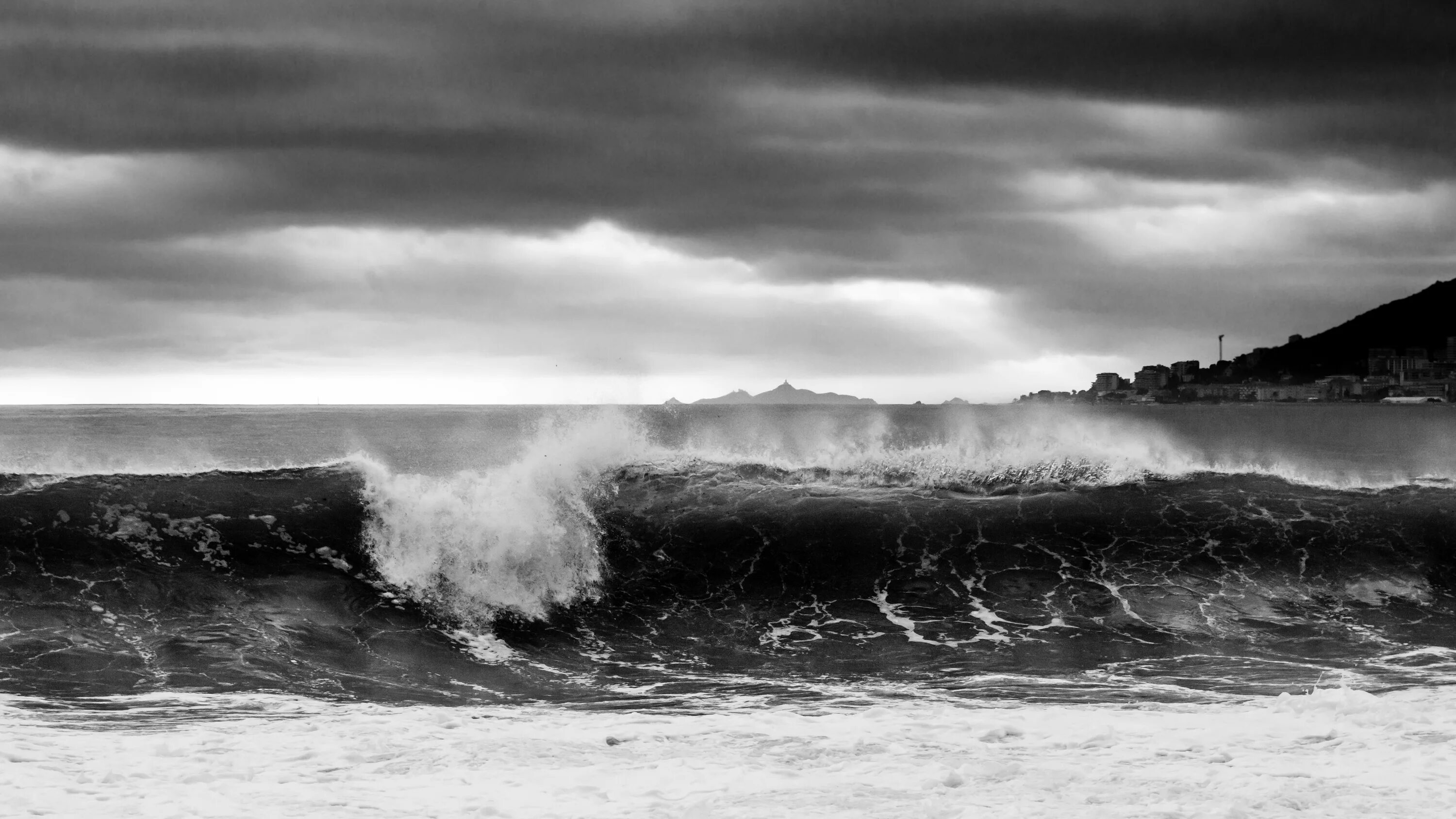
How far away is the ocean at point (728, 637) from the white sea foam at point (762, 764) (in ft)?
0.13

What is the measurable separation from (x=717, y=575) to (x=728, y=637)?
3043mm

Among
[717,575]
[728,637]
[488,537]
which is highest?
[488,537]

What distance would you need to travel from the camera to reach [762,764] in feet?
29.0

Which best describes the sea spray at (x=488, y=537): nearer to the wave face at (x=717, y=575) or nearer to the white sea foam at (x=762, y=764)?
the wave face at (x=717, y=575)

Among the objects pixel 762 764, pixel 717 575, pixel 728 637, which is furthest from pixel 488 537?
pixel 762 764

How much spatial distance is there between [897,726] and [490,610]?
29.3ft

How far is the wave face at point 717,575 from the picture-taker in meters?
14.6

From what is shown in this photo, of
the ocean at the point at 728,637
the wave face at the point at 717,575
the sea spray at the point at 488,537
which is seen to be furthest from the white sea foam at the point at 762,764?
the sea spray at the point at 488,537

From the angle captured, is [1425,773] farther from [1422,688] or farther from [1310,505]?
[1310,505]

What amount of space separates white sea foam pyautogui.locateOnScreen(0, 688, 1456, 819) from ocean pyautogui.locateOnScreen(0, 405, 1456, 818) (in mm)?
41

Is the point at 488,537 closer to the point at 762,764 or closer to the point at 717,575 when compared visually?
the point at 717,575

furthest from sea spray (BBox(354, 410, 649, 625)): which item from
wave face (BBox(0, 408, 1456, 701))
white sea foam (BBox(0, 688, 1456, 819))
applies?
white sea foam (BBox(0, 688, 1456, 819))

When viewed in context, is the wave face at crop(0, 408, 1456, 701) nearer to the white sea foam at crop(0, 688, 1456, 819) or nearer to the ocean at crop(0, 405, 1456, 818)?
the ocean at crop(0, 405, 1456, 818)

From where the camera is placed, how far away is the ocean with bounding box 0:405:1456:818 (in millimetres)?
8172
